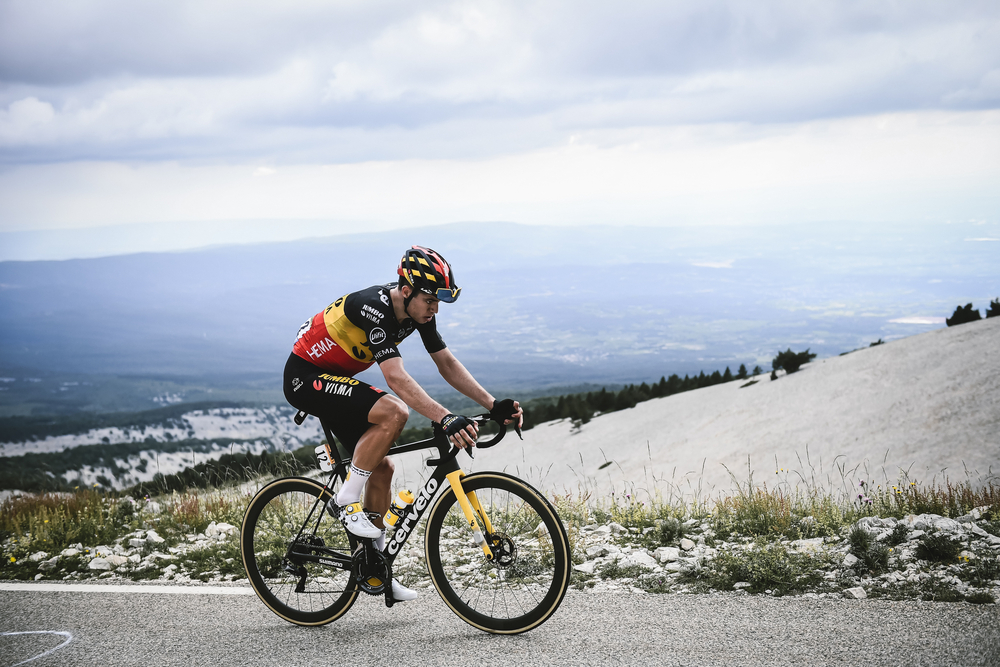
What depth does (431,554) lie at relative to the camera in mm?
4223

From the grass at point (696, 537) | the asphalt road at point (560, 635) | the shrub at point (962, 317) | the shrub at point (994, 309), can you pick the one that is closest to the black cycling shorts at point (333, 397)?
the asphalt road at point (560, 635)

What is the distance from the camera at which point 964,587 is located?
4289 mm

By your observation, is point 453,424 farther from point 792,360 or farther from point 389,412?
point 792,360

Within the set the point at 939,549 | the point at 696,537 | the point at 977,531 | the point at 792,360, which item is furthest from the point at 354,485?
the point at 792,360

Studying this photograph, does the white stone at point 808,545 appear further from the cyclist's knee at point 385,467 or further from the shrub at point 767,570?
the cyclist's knee at point 385,467

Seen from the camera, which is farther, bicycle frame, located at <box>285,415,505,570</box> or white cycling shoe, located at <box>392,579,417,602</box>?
white cycling shoe, located at <box>392,579,417,602</box>

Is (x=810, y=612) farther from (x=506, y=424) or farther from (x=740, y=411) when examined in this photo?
(x=740, y=411)

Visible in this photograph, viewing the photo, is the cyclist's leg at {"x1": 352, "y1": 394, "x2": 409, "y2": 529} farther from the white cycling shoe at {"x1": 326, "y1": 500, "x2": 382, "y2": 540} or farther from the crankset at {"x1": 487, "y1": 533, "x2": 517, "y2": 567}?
the crankset at {"x1": 487, "y1": 533, "x2": 517, "y2": 567}

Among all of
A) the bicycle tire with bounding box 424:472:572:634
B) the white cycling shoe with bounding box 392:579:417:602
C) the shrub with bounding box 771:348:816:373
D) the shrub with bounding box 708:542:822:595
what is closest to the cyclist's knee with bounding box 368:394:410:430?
the bicycle tire with bounding box 424:472:572:634

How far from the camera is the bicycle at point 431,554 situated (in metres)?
4.06

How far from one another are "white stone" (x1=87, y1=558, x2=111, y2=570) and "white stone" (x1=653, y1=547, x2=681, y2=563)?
173 inches

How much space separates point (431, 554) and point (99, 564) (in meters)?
3.34

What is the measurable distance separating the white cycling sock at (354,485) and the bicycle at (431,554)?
0.25m

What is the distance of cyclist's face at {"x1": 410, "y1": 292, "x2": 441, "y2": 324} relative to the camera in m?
4.20
